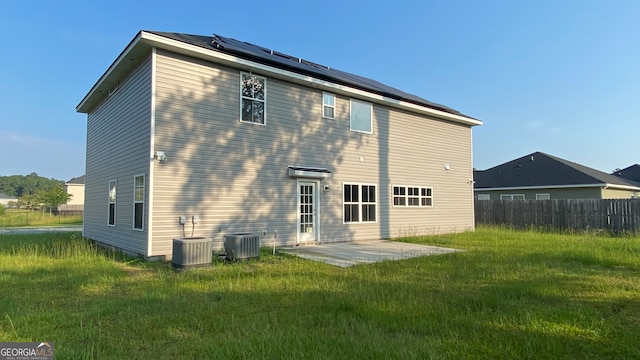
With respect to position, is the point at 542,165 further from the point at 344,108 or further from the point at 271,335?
the point at 271,335

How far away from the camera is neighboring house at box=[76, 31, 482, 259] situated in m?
9.20

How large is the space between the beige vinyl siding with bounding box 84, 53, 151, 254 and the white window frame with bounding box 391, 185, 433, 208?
339 inches

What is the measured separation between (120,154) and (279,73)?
16.8 ft

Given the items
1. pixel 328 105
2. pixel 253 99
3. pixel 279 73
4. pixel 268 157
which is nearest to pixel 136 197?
pixel 268 157

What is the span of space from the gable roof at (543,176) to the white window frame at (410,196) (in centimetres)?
1223

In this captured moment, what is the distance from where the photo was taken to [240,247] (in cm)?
860

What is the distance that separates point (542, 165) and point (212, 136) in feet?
76.6

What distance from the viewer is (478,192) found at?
27812 mm

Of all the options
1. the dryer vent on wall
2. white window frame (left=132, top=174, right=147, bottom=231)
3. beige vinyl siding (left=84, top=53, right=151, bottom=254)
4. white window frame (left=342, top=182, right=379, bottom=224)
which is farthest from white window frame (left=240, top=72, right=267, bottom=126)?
white window frame (left=342, top=182, right=379, bottom=224)

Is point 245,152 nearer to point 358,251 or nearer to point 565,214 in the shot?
point 358,251

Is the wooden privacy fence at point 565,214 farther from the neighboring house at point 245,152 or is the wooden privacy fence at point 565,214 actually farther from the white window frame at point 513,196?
the white window frame at point 513,196

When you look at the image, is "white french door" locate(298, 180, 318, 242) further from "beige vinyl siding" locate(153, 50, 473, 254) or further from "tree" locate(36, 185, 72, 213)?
"tree" locate(36, 185, 72, 213)

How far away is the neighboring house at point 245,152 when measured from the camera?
9.20m

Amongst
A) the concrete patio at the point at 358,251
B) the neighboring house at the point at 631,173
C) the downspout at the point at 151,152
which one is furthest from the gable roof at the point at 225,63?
the neighboring house at the point at 631,173
